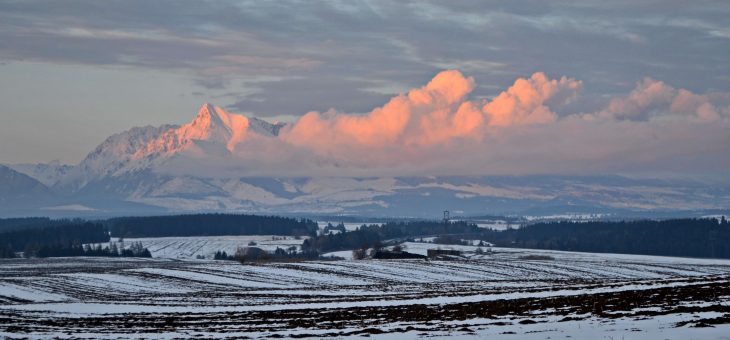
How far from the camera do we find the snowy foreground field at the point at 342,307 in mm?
36906

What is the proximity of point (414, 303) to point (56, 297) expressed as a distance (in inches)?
1079

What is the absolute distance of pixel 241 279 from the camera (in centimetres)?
9869

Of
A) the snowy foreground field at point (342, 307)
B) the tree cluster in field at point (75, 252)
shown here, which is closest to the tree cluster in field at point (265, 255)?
the tree cluster in field at point (75, 252)

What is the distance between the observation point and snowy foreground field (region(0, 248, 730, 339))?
3691 centimetres

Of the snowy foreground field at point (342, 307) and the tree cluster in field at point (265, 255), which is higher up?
the tree cluster in field at point (265, 255)

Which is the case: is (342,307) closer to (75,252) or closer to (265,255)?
(265,255)

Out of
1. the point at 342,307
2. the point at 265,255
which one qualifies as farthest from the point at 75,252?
the point at 342,307

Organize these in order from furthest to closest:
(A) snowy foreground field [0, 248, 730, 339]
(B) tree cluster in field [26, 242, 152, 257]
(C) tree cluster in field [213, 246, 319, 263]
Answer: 1. (B) tree cluster in field [26, 242, 152, 257]
2. (C) tree cluster in field [213, 246, 319, 263]
3. (A) snowy foreground field [0, 248, 730, 339]

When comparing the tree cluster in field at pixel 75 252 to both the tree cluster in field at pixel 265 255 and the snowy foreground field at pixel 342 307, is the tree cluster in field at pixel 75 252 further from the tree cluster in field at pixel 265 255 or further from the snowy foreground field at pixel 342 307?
the snowy foreground field at pixel 342 307

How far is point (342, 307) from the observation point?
58.1 meters

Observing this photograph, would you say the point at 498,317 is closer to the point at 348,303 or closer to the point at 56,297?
the point at 348,303

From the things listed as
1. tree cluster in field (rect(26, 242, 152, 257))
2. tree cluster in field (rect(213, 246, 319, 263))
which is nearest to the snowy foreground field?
tree cluster in field (rect(213, 246, 319, 263))

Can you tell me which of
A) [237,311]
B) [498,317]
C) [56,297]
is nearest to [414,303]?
[237,311]

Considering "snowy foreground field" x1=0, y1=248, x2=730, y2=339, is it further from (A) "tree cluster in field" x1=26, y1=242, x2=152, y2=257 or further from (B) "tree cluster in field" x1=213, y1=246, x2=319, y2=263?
(A) "tree cluster in field" x1=26, y1=242, x2=152, y2=257
